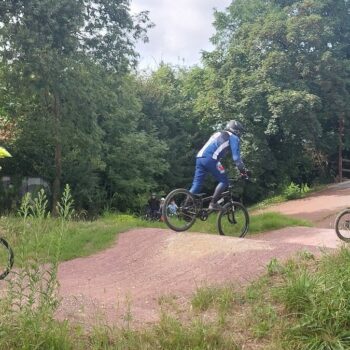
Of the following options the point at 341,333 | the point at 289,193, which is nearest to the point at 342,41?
the point at 289,193

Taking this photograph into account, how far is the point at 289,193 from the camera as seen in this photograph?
64.3 feet

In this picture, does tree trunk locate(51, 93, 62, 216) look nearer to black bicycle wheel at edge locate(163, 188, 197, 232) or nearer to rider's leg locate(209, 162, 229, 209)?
black bicycle wheel at edge locate(163, 188, 197, 232)

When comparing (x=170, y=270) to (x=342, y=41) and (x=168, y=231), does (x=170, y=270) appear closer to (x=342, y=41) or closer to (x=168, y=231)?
(x=168, y=231)

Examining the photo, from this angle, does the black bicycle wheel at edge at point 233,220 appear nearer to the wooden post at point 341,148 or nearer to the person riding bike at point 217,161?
the person riding bike at point 217,161

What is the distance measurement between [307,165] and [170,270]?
19933mm

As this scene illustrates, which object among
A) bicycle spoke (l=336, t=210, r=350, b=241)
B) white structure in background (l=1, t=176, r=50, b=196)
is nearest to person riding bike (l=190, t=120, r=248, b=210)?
bicycle spoke (l=336, t=210, r=350, b=241)

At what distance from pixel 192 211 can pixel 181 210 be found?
0.56 ft

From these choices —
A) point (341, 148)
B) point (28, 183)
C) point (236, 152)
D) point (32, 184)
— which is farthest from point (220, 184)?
point (341, 148)

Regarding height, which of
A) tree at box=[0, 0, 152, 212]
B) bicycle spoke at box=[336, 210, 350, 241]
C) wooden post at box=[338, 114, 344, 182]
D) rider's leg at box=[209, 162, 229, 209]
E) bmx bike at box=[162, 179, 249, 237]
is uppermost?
tree at box=[0, 0, 152, 212]

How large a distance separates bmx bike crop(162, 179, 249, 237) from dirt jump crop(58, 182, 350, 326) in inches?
10.5

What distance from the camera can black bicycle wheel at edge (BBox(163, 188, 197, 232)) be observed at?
7.73 m

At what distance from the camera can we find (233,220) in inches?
325

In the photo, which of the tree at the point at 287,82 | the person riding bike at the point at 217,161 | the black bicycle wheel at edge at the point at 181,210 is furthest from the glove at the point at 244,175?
the tree at the point at 287,82

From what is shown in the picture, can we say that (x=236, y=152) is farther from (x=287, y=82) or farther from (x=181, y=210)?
(x=287, y=82)
